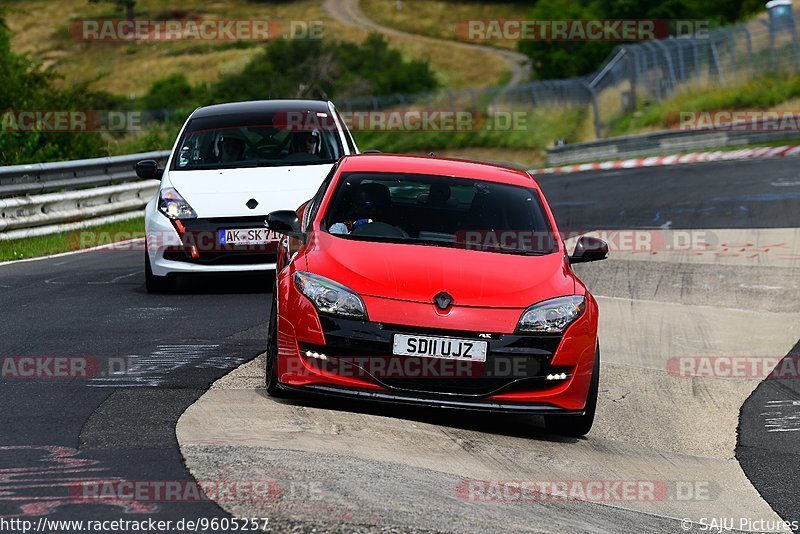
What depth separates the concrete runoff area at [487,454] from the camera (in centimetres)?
561

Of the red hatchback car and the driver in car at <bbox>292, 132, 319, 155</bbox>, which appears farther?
the driver in car at <bbox>292, 132, 319, 155</bbox>

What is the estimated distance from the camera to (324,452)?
6.28 metres

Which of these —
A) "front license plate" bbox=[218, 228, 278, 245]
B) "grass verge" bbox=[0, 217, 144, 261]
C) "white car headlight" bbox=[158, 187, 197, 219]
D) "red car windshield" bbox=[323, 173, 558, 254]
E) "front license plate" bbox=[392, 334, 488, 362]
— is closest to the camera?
"front license plate" bbox=[392, 334, 488, 362]

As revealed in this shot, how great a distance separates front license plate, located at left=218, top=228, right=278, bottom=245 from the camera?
1171cm

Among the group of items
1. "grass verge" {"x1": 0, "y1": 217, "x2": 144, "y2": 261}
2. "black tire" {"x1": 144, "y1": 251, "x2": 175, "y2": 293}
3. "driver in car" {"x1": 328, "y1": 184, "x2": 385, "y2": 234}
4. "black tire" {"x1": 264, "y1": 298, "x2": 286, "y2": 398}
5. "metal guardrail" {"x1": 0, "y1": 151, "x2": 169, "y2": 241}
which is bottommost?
"grass verge" {"x1": 0, "y1": 217, "x2": 144, "y2": 261}

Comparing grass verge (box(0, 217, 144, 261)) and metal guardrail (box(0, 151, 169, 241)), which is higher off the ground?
metal guardrail (box(0, 151, 169, 241))

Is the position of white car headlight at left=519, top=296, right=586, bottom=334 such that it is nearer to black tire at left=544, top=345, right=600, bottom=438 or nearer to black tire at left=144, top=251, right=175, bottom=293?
black tire at left=544, top=345, right=600, bottom=438

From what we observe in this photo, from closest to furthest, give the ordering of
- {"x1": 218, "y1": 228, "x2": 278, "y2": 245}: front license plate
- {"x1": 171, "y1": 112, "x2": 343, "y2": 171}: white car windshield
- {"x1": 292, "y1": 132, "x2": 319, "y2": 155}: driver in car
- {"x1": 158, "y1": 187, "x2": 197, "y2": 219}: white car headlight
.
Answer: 1. {"x1": 218, "y1": 228, "x2": 278, "y2": 245}: front license plate
2. {"x1": 158, "y1": 187, "x2": 197, "y2": 219}: white car headlight
3. {"x1": 171, "y1": 112, "x2": 343, "y2": 171}: white car windshield
4. {"x1": 292, "y1": 132, "x2": 319, "y2": 155}: driver in car

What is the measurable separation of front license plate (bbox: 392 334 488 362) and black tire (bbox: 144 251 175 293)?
17.6 ft

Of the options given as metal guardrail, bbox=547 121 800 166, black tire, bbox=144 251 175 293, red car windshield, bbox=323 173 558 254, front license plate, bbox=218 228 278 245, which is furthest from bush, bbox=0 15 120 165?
red car windshield, bbox=323 173 558 254

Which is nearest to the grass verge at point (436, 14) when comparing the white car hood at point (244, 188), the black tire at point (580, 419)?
the white car hood at point (244, 188)

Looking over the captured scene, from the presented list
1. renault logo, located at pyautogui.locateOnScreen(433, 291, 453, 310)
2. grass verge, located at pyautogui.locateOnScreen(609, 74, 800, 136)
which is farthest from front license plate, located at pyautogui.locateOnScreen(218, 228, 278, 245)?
grass verge, located at pyautogui.locateOnScreen(609, 74, 800, 136)

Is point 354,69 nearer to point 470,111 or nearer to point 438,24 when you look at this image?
point 438,24

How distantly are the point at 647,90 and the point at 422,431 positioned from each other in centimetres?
4144
